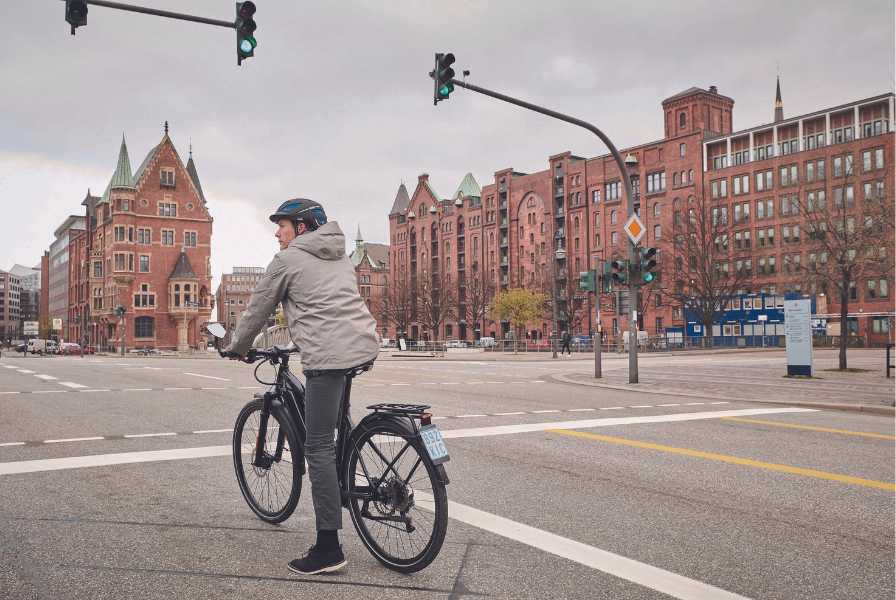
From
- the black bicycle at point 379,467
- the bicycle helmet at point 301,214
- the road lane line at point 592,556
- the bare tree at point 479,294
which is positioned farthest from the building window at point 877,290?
the bicycle helmet at point 301,214

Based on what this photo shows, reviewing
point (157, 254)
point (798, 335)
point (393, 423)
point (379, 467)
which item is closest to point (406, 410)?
point (393, 423)

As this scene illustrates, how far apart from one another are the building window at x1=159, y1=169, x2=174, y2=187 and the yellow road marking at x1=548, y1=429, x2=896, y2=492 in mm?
80160

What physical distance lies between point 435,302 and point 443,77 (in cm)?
7190

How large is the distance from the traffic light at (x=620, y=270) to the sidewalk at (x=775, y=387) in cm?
245

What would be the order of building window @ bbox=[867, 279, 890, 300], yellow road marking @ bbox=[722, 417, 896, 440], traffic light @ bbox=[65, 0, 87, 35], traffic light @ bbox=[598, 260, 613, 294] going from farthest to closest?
building window @ bbox=[867, 279, 890, 300] < traffic light @ bbox=[598, 260, 613, 294] < traffic light @ bbox=[65, 0, 87, 35] < yellow road marking @ bbox=[722, 417, 896, 440]

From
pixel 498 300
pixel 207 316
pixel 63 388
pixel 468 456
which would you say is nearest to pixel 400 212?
pixel 207 316

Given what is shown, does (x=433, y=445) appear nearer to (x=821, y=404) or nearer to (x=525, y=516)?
(x=525, y=516)

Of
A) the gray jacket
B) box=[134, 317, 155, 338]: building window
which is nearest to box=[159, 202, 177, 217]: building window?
box=[134, 317, 155, 338]: building window

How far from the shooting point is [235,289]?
18088cm

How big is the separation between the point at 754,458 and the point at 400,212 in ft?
369

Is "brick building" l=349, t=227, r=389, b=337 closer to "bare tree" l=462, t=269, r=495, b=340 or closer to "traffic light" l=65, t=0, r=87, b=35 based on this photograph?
"bare tree" l=462, t=269, r=495, b=340

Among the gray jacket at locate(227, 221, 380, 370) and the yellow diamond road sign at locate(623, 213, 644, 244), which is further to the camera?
the yellow diamond road sign at locate(623, 213, 644, 244)

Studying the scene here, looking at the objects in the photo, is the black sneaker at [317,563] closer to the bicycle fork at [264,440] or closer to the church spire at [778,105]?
the bicycle fork at [264,440]

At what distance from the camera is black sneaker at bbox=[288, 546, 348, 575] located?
3.72 metres
